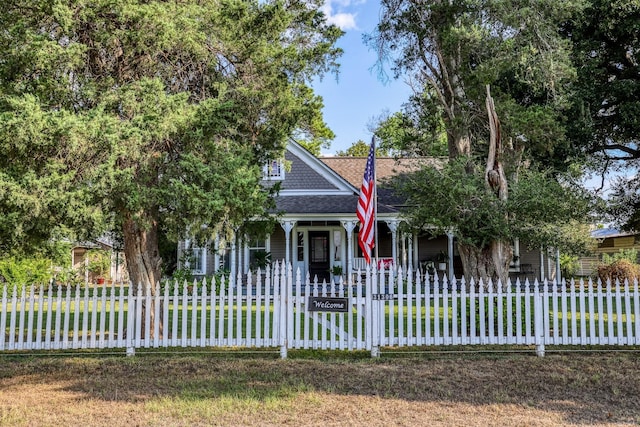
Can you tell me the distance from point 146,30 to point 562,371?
286 inches

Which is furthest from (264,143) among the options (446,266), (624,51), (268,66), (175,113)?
(446,266)

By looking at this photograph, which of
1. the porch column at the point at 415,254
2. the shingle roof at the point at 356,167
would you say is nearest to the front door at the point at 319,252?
the shingle roof at the point at 356,167

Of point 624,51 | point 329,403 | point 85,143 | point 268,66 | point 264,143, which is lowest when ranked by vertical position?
point 329,403

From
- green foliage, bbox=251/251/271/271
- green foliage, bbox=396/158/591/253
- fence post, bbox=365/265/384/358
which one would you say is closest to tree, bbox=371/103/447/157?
green foliage, bbox=396/158/591/253

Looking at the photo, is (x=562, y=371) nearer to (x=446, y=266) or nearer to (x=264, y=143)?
(x=264, y=143)

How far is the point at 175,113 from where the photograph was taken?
22.7ft

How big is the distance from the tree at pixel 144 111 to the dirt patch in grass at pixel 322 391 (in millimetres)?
1977

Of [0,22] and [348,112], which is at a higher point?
[348,112]

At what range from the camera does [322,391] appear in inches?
216

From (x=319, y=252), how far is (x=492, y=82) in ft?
38.6

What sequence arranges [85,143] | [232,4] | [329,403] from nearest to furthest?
[329,403] → [85,143] → [232,4]

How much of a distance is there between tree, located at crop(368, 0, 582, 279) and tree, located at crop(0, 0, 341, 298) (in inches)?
118

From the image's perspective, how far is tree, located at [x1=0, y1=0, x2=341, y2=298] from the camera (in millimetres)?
6195

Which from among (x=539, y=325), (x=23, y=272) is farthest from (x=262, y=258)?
(x=539, y=325)
